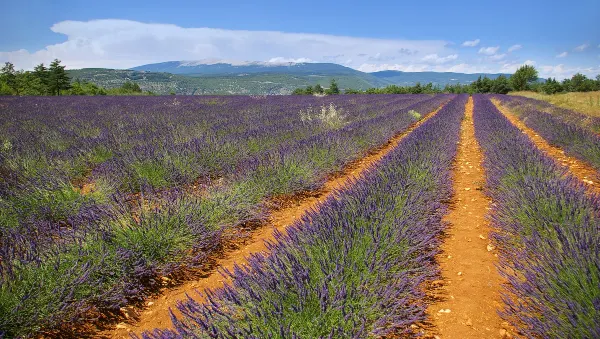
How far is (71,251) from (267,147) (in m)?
4.84

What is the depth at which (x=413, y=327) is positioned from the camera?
196 centimetres

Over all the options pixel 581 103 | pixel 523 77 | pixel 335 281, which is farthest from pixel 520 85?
pixel 335 281

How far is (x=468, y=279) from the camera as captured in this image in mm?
2543

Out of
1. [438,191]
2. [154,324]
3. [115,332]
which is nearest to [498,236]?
[438,191]

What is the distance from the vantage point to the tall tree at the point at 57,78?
1517 inches

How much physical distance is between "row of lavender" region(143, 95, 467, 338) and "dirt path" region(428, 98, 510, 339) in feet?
0.64

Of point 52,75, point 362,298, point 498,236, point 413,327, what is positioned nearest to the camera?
point 362,298

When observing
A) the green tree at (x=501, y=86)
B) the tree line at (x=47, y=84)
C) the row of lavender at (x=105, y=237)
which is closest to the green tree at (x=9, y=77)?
the tree line at (x=47, y=84)

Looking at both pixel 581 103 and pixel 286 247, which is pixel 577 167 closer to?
pixel 286 247

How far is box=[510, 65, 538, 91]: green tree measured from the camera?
170 feet

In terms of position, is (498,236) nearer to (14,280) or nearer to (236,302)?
(236,302)

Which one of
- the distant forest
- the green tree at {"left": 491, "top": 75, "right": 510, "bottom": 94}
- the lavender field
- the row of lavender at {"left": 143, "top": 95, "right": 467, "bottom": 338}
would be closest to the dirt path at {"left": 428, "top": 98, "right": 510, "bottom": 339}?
the lavender field

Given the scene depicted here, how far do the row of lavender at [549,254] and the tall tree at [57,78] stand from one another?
160 feet

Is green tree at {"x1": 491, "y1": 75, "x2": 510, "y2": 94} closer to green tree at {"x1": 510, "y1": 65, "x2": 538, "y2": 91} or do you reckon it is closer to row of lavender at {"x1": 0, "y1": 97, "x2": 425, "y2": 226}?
green tree at {"x1": 510, "y1": 65, "x2": 538, "y2": 91}
